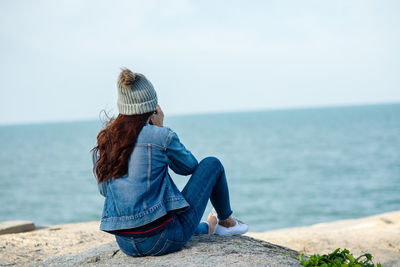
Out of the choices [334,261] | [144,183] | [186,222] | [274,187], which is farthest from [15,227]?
[274,187]

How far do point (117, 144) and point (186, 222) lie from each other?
798 millimetres

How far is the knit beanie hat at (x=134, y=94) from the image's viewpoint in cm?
309

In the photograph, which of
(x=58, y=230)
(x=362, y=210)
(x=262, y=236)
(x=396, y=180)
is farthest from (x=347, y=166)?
(x=58, y=230)

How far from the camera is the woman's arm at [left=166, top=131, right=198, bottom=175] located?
3.14 meters

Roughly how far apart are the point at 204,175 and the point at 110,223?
30.3 inches

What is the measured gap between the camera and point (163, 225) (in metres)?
3.22

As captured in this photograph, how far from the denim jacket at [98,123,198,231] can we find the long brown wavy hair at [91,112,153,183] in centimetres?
4

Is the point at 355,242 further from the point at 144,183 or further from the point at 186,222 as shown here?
the point at 144,183

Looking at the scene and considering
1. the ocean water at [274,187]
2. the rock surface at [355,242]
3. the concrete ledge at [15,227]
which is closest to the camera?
the rock surface at [355,242]

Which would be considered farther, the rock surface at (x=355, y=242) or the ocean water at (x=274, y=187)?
the ocean water at (x=274, y=187)

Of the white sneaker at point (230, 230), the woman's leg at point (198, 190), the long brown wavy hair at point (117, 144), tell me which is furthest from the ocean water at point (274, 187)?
the long brown wavy hair at point (117, 144)

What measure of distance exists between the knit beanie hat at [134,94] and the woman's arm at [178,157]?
0.87 feet

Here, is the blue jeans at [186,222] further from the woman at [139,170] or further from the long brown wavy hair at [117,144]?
the long brown wavy hair at [117,144]

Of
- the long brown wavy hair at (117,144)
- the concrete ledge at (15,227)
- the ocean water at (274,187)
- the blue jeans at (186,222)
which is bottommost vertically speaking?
the ocean water at (274,187)
